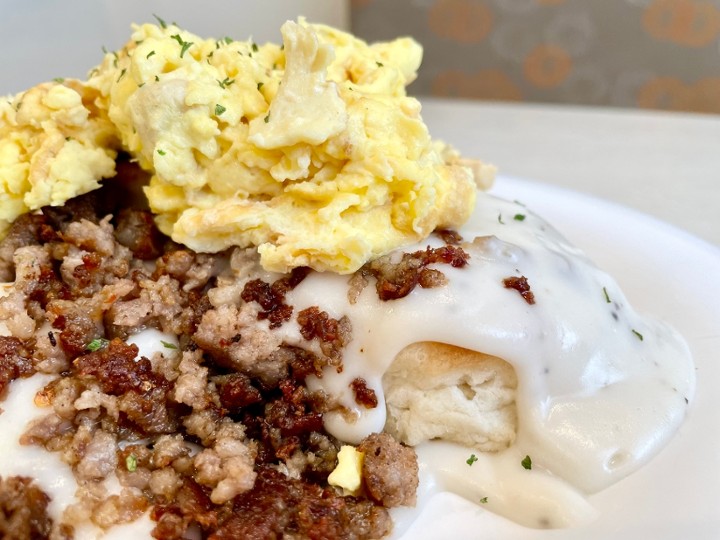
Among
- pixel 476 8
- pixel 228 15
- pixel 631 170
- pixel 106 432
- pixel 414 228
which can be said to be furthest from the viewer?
pixel 476 8

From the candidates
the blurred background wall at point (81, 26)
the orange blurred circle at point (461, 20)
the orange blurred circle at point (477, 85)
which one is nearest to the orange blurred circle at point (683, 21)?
the orange blurred circle at point (477, 85)

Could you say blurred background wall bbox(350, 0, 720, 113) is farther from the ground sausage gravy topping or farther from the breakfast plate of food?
the ground sausage gravy topping

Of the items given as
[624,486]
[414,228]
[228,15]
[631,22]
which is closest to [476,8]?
[631,22]

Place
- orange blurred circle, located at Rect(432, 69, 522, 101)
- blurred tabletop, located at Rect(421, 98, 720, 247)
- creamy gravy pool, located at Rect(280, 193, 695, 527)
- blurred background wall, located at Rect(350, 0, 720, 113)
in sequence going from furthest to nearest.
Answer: orange blurred circle, located at Rect(432, 69, 522, 101) → blurred background wall, located at Rect(350, 0, 720, 113) → blurred tabletop, located at Rect(421, 98, 720, 247) → creamy gravy pool, located at Rect(280, 193, 695, 527)

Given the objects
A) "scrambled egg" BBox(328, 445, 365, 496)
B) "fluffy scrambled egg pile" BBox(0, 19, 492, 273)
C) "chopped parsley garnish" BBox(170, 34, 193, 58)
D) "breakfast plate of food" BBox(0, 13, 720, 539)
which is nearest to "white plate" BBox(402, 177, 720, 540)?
"breakfast plate of food" BBox(0, 13, 720, 539)

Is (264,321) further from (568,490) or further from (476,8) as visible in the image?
(476,8)

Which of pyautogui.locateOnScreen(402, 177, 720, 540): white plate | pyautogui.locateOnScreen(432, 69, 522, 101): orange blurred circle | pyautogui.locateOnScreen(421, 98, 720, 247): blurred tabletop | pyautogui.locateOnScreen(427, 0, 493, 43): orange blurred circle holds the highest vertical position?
pyautogui.locateOnScreen(402, 177, 720, 540): white plate
